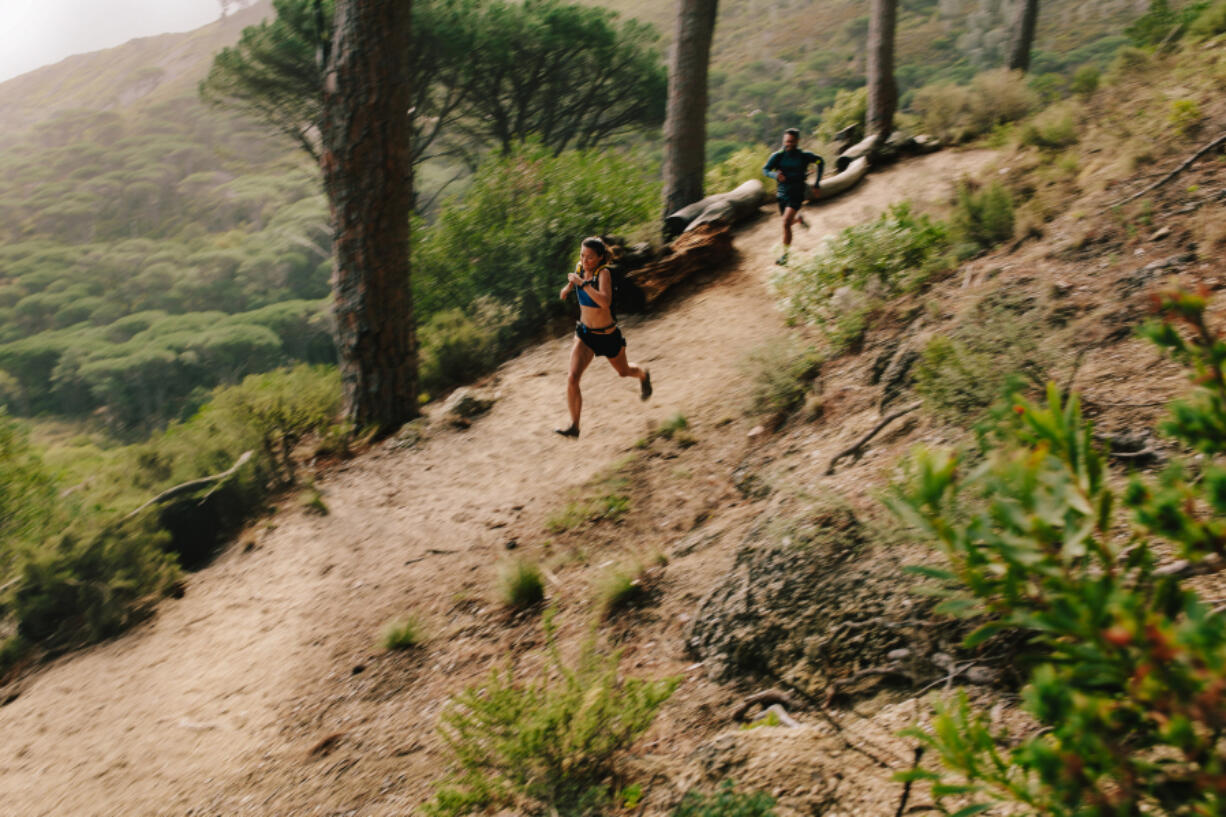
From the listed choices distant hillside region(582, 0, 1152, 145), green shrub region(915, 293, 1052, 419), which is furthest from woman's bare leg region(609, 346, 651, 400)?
distant hillside region(582, 0, 1152, 145)

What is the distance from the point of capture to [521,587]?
4.80 metres

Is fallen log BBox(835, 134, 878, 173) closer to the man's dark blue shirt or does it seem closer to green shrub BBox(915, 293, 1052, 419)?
the man's dark blue shirt

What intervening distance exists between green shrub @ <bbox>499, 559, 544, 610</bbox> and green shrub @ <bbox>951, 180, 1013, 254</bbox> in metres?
4.52

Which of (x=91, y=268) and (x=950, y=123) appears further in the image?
(x=91, y=268)

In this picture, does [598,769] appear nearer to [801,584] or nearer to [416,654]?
[801,584]

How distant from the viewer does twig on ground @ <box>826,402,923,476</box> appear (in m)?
4.19

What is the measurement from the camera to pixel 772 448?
17.3 ft

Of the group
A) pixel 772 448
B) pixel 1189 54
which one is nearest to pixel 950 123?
pixel 1189 54

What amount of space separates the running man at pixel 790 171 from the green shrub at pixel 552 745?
22.9 ft

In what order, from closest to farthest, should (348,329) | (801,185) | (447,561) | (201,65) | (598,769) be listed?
(598,769), (447,561), (348,329), (801,185), (201,65)

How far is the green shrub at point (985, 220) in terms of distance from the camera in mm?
6234

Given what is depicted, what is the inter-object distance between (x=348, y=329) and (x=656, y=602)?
19.2ft

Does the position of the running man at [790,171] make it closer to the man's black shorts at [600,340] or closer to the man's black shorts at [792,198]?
the man's black shorts at [792,198]

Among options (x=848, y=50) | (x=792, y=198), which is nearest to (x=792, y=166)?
(x=792, y=198)
